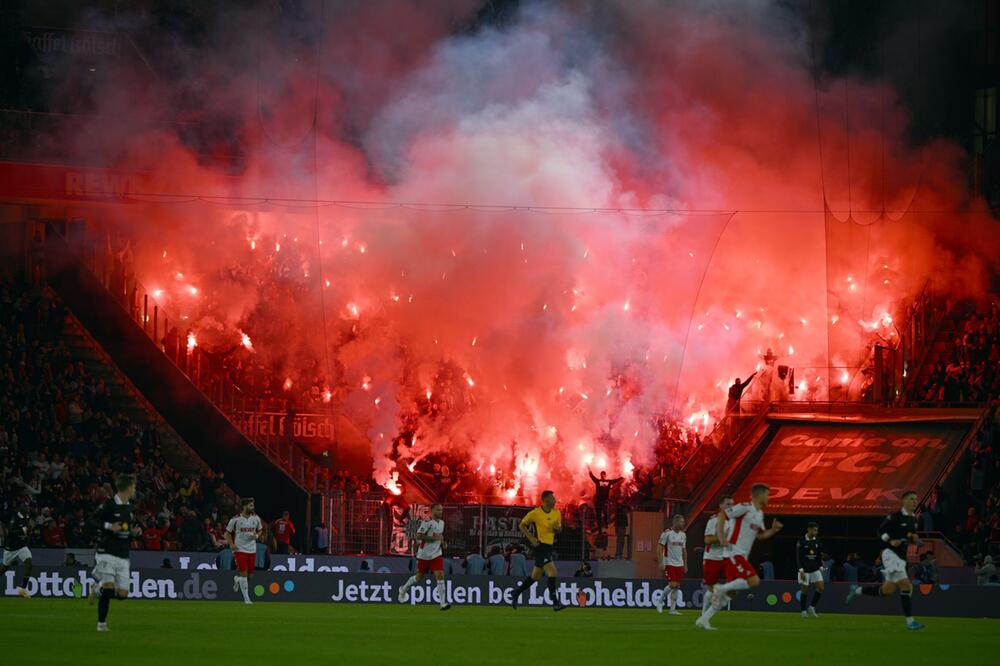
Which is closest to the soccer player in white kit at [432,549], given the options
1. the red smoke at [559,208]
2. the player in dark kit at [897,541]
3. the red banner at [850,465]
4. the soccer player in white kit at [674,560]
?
the soccer player in white kit at [674,560]

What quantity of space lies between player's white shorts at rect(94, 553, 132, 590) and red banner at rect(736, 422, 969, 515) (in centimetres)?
2503

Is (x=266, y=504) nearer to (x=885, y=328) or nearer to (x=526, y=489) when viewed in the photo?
(x=526, y=489)

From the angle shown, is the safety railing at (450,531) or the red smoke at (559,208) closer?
the safety railing at (450,531)

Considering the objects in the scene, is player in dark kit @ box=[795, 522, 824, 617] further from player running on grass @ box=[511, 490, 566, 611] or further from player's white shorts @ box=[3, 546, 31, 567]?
player's white shorts @ box=[3, 546, 31, 567]

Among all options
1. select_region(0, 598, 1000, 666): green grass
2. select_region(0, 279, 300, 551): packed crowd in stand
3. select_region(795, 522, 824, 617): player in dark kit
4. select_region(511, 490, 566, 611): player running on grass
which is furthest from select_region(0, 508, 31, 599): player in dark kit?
select_region(795, 522, 824, 617): player in dark kit

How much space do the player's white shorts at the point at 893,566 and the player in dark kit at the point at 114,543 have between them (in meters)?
12.0

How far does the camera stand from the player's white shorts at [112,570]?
65.7ft

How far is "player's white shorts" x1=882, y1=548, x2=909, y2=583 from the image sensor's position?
2506cm

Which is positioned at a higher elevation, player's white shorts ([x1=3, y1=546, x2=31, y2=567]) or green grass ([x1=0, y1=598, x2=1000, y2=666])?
player's white shorts ([x1=3, y1=546, x2=31, y2=567])

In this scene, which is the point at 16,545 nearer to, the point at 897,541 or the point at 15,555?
the point at 15,555

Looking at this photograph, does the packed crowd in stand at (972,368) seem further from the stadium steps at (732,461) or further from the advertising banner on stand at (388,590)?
the advertising banner on stand at (388,590)

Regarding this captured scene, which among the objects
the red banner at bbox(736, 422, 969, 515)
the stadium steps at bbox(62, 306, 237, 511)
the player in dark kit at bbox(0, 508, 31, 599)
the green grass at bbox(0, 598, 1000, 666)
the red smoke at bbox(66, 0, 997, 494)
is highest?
the red smoke at bbox(66, 0, 997, 494)

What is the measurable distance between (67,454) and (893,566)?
82.8 ft

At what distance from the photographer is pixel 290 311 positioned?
50500 mm
